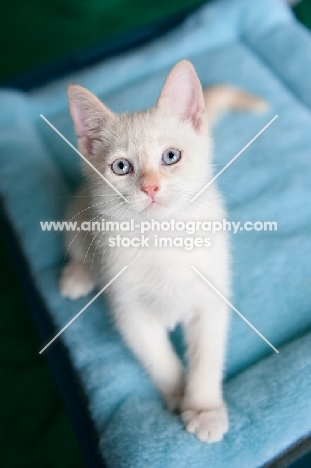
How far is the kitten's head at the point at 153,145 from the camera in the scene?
84cm

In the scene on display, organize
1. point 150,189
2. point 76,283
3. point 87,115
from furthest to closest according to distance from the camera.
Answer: point 76,283 → point 87,115 → point 150,189

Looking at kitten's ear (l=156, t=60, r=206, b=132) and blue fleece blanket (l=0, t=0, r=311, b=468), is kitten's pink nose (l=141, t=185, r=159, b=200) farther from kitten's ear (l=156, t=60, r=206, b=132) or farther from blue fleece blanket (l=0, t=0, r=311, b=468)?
→ blue fleece blanket (l=0, t=0, r=311, b=468)

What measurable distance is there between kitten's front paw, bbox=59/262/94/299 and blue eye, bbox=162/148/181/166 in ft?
1.46

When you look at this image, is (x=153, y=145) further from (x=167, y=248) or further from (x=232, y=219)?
(x=232, y=219)

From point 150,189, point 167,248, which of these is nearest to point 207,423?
point 167,248

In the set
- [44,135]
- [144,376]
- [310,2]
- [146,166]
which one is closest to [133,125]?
[146,166]

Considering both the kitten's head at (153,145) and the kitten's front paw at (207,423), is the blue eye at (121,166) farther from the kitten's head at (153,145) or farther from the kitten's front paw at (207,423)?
the kitten's front paw at (207,423)

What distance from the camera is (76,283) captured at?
1.18 metres

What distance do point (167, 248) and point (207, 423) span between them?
0.35 meters

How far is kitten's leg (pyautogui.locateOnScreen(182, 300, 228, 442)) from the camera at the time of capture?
0.91 metres

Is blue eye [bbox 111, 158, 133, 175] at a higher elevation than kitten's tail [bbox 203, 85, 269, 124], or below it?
higher

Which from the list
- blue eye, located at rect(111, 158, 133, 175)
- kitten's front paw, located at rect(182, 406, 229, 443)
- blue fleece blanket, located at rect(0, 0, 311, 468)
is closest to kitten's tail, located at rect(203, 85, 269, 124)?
blue fleece blanket, located at rect(0, 0, 311, 468)

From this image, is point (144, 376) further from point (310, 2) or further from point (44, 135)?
point (310, 2)

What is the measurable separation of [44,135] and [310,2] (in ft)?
4.01
